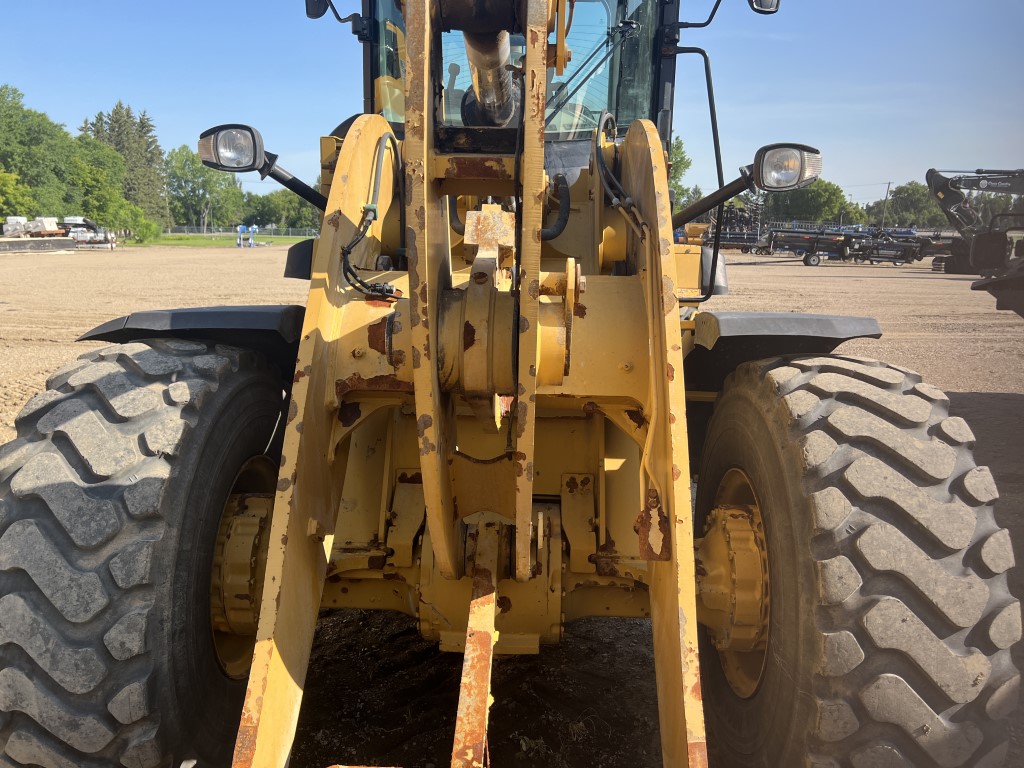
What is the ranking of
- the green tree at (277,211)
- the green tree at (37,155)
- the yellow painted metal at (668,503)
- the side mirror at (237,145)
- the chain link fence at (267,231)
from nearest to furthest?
→ the yellow painted metal at (668,503)
the side mirror at (237,145)
the green tree at (37,155)
the chain link fence at (267,231)
the green tree at (277,211)

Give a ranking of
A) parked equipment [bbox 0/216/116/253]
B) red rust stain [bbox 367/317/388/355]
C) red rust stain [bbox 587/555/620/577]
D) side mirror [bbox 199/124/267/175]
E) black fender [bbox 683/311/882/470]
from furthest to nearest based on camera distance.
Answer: parked equipment [bbox 0/216/116/253]
side mirror [bbox 199/124/267/175]
red rust stain [bbox 587/555/620/577]
black fender [bbox 683/311/882/470]
red rust stain [bbox 367/317/388/355]

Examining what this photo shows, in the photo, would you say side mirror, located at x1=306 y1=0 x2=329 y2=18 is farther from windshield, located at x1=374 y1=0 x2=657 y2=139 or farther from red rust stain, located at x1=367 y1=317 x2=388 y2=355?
red rust stain, located at x1=367 y1=317 x2=388 y2=355

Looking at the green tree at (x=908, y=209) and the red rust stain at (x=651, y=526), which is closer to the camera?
the red rust stain at (x=651, y=526)

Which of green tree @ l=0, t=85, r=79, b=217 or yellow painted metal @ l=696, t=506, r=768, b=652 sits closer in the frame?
yellow painted metal @ l=696, t=506, r=768, b=652

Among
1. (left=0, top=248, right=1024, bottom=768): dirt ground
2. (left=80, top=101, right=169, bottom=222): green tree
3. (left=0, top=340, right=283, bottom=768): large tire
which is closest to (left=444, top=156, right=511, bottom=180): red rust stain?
(left=0, top=340, right=283, bottom=768): large tire

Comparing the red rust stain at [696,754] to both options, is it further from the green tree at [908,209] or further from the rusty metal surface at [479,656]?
the green tree at [908,209]

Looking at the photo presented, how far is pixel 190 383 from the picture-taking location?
2391 millimetres

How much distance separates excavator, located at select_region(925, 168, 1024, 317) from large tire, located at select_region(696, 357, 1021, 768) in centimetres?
819

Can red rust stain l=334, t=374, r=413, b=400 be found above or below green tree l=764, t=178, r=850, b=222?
below

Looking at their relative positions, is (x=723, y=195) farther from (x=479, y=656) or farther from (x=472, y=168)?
(x=479, y=656)

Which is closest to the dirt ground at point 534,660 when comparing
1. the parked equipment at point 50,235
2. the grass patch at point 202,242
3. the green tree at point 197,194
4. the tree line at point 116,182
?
the tree line at point 116,182

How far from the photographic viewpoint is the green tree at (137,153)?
328 ft

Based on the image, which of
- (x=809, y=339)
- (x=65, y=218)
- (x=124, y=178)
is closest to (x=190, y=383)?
(x=809, y=339)

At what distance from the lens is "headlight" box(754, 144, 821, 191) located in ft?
8.94
